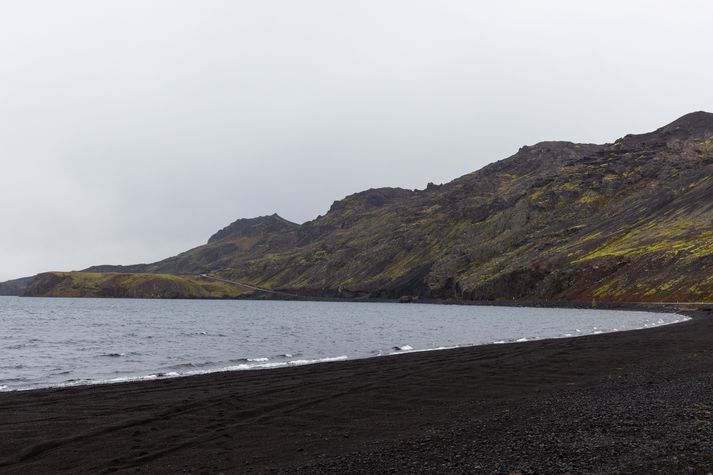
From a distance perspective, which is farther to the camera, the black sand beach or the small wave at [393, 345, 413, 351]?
the small wave at [393, 345, 413, 351]

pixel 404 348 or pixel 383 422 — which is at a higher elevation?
pixel 383 422

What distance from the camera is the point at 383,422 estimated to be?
19.8 meters

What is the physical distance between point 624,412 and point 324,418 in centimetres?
992

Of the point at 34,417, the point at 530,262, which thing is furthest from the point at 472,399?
the point at 530,262

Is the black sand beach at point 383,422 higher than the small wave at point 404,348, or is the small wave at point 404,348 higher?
the black sand beach at point 383,422

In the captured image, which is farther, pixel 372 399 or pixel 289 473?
pixel 372 399

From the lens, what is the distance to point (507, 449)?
1450cm

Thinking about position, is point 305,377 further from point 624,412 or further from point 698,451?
point 698,451

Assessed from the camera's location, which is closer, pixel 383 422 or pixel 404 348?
pixel 383 422

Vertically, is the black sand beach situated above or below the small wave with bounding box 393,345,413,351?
above

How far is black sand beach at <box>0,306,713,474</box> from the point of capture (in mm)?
13930

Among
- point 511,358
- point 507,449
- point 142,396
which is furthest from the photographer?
point 511,358

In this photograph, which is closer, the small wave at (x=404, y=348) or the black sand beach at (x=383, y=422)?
the black sand beach at (x=383, y=422)

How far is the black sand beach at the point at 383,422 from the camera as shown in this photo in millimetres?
13930
